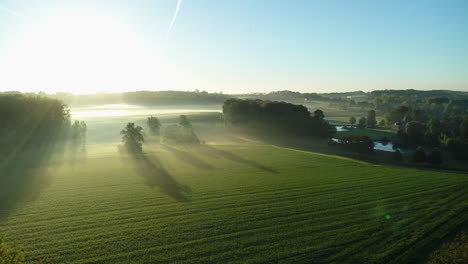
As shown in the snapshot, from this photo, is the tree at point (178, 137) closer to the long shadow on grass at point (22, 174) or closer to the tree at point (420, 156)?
the long shadow on grass at point (22, 174)

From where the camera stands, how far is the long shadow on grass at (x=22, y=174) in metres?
27.4

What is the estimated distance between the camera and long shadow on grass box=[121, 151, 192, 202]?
30297 millimetres

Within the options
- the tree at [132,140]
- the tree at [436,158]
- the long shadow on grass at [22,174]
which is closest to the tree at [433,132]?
the tree at [436,158]

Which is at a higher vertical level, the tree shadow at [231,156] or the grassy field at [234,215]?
the grassy field at [234,215]

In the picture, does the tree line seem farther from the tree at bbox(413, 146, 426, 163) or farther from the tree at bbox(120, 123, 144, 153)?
the tree at bbox(120, 123, 144, 153)

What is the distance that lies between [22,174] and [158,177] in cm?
1935

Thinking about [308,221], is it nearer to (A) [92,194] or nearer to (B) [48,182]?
(A) [92,194]

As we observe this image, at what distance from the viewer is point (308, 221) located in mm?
22953

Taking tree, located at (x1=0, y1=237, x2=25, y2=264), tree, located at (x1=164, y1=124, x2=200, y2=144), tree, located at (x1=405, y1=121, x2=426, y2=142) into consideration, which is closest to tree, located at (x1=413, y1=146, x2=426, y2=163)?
tree, located at (x1=405, y1=121, x2=426, y2=142)

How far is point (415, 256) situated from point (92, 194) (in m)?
31.5

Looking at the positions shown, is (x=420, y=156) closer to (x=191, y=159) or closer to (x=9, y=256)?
(x=191, y=159)

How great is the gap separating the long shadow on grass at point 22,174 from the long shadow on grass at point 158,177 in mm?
12306

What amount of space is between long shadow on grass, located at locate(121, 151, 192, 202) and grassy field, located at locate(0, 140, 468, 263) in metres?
0.15

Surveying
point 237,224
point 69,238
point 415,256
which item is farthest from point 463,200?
point 69,238
